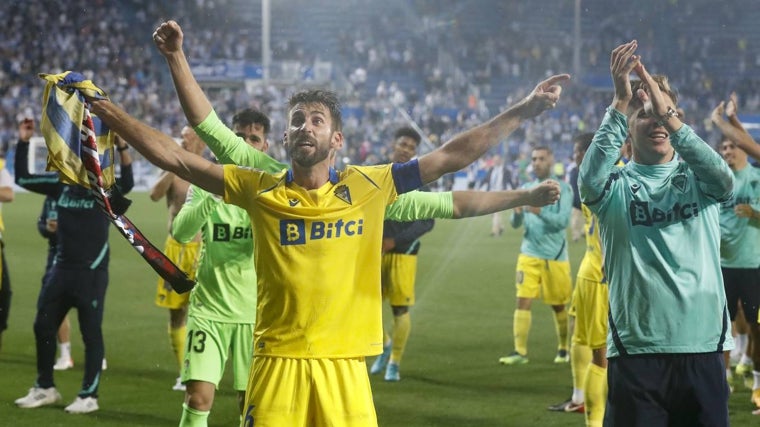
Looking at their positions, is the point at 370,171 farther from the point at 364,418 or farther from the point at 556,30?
the point at 556,30

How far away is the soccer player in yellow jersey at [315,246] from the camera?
4.34 metres

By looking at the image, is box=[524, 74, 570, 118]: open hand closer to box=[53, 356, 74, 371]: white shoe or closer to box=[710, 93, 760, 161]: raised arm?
box=[710, 93, 760, 161]: raised arm

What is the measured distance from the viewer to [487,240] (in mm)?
25156

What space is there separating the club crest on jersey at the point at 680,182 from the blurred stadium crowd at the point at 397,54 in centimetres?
3336

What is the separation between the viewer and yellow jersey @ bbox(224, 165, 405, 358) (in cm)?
441

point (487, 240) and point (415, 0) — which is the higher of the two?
point (415, 0)

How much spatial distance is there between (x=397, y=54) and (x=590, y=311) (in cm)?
3613

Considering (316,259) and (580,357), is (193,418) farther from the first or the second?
(580,357)

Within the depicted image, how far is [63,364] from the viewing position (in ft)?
34.2

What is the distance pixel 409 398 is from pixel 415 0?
120 ft

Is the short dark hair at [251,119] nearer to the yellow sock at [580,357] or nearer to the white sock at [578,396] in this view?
the yellow sock at [580,357]

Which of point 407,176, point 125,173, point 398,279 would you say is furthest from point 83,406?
point 407,176

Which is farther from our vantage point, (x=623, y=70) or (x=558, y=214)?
(x=558, y=214)

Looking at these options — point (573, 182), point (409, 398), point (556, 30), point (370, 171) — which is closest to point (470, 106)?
point (556, 30)
